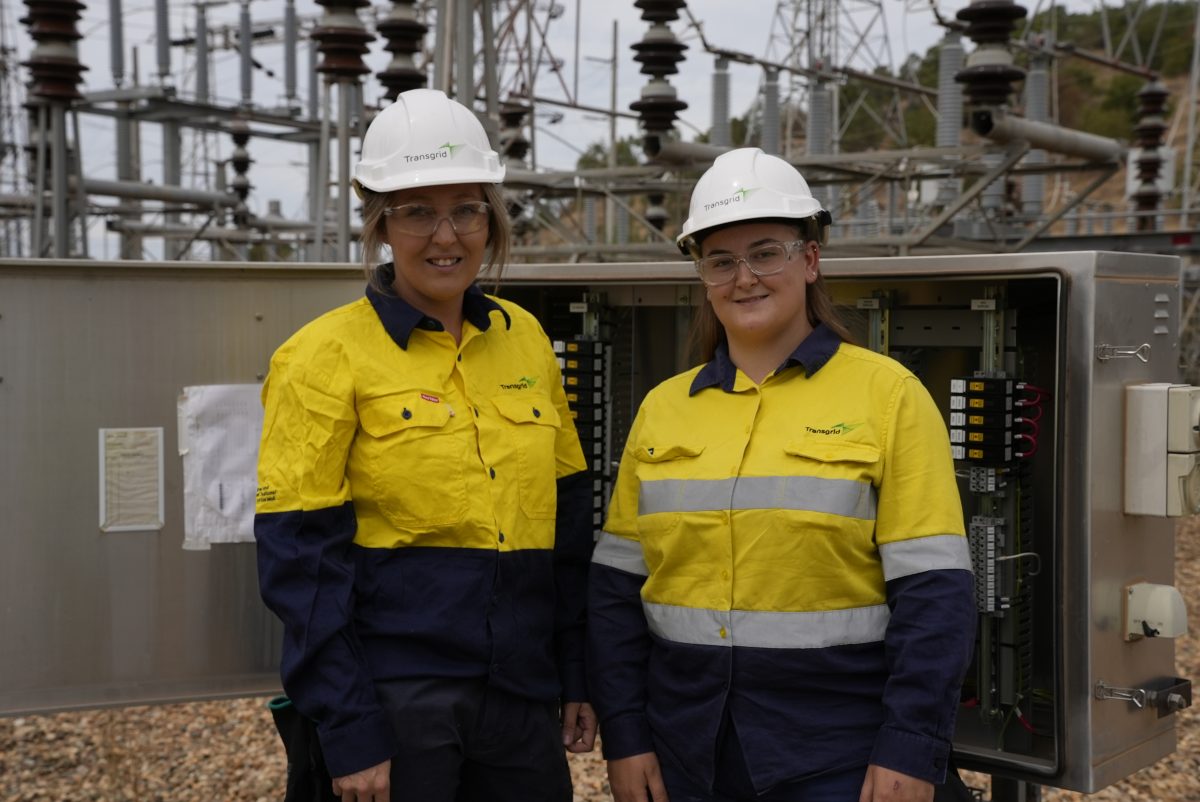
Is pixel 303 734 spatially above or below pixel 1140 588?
below

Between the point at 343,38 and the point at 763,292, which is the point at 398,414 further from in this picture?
the point at 343,38

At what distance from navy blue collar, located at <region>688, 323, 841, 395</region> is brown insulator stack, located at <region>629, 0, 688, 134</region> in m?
6.51

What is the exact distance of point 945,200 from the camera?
10422 mm

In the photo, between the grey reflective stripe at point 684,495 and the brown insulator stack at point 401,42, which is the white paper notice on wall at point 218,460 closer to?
the grey reflective stripe at point 684,495

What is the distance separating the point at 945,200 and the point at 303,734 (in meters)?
9.00

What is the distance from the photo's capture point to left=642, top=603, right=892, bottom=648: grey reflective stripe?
7.20ft

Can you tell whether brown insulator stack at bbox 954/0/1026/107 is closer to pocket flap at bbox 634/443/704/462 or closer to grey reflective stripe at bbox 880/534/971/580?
pocket flap at bbox 634/443/704/462

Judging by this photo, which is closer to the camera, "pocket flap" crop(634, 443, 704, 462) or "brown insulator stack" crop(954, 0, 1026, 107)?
"pocket flap" crop(634, 443, 704, 462)

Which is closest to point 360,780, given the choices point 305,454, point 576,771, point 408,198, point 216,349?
point 305,454

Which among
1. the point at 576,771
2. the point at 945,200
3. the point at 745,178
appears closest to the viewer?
the point at 745,178

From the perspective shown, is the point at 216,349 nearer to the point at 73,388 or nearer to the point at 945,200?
the point at 73,388

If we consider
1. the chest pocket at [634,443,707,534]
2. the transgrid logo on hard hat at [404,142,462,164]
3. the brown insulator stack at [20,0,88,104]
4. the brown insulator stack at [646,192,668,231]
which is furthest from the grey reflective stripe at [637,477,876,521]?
the brown insulator stack at [646,192,668,231]

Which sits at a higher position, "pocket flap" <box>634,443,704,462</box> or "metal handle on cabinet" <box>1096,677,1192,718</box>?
"pocket flap" <box>634,443,704,462</box>

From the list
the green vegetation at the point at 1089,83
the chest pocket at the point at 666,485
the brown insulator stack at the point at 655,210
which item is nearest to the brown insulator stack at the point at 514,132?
the brown insulator stack at the point at 655,210
